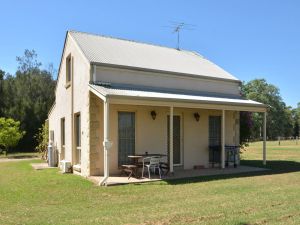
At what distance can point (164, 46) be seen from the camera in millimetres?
18953

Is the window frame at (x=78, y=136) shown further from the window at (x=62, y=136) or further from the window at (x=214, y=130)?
the window at (x=214, y=130)

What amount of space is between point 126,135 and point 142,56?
4.08 meters

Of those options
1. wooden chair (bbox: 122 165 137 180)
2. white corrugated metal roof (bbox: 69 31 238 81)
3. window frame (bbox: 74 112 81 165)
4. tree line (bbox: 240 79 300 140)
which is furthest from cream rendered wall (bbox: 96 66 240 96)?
tree line (bbox: 240 79 300 140)

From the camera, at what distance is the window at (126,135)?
13.3m

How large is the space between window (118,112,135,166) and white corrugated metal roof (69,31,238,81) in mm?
1970

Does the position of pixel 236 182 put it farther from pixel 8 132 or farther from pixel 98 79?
pixel 8 132

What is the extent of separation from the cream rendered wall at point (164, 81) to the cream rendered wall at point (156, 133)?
1048 mm

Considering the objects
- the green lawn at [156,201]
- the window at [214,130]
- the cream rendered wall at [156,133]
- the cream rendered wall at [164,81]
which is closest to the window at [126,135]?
the cream rendered wall at [156,133]

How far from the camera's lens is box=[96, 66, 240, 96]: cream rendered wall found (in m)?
13.5

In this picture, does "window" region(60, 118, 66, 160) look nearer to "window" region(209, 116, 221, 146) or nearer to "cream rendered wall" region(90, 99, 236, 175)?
"cream rendered wall" region(90, 99, 236, 175)

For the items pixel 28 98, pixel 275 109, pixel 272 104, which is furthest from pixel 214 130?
pixel 272 104

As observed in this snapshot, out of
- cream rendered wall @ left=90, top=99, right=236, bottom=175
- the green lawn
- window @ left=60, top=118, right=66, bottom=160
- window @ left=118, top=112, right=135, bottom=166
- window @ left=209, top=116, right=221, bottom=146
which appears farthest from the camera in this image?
window @ left=60, top=118, right=66, bottom=160

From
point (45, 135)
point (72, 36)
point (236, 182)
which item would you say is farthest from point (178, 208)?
point (45, 135)

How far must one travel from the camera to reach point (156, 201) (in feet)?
28.1
